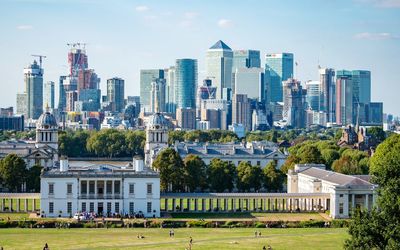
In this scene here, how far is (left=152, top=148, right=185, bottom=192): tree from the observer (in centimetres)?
10450

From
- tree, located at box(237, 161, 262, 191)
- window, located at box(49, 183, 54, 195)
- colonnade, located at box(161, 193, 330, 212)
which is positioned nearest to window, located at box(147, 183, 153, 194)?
colonnade, located at box(161, 193, 330, 212)

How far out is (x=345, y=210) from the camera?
93750mm

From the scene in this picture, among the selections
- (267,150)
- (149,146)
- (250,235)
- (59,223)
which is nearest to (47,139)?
(149,146)

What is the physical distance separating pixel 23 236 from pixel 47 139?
63533mm

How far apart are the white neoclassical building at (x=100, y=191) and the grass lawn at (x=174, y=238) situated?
13.2 metres

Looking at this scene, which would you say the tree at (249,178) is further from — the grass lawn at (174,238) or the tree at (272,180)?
the grass lawn at (174,238)

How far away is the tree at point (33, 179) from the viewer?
109938 millimetres

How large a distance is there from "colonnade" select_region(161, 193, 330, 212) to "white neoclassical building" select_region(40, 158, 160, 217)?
256 centimetres

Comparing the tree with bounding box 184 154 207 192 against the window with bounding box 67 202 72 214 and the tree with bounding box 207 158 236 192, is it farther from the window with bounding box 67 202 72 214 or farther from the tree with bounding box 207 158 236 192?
the window with bounding box 67 202 72 214

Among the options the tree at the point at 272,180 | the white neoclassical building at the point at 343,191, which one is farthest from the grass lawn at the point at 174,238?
the tree at the point at 272,180

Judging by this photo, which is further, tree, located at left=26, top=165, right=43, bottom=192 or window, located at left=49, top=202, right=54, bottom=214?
tree, located at left=26, top=165, right=43, bottom=192

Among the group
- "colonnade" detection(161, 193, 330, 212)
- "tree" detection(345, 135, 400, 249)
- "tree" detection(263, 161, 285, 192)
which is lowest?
"colonnade" detection(161, 193, 330, 212)

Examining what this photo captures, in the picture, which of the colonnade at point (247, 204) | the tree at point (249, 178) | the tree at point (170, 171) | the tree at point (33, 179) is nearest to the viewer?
the colonnade at point (247, 204)

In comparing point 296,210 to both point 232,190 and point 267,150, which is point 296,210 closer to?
point 232,190
